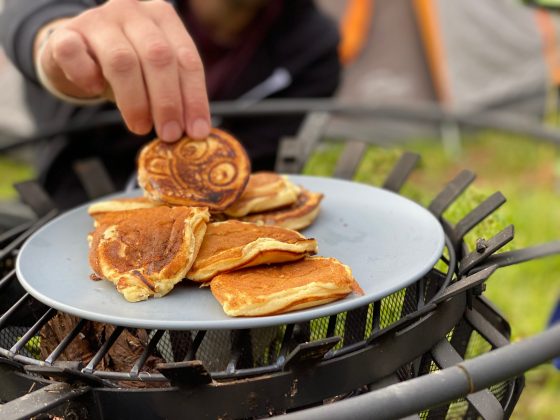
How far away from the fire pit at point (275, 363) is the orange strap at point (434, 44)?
4.12 meters

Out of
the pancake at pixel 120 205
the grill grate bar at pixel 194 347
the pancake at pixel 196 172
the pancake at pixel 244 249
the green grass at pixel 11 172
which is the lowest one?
the green grass at pixel 11 172

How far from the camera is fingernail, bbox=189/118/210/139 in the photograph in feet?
4.74

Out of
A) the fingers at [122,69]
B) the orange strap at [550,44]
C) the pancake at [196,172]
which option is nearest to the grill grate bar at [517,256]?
the pancake at [196,172]

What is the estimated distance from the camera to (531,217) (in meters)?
3.67

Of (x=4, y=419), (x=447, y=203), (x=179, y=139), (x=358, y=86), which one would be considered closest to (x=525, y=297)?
(x=447, y=203)

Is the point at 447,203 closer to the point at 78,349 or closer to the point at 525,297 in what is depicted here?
the point at 78,349

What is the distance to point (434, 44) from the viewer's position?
17.8ft

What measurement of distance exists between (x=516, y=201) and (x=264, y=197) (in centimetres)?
277

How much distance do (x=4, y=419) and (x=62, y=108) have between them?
1822mm

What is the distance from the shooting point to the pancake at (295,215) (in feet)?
4.77

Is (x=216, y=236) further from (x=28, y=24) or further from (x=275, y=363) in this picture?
(x=28, y=24)

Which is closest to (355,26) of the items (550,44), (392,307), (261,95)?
(550,44)

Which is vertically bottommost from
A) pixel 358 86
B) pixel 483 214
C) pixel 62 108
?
pixel 358 86

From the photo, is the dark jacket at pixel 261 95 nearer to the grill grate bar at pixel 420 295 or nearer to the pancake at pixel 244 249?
the pancake at pixel 244 249
